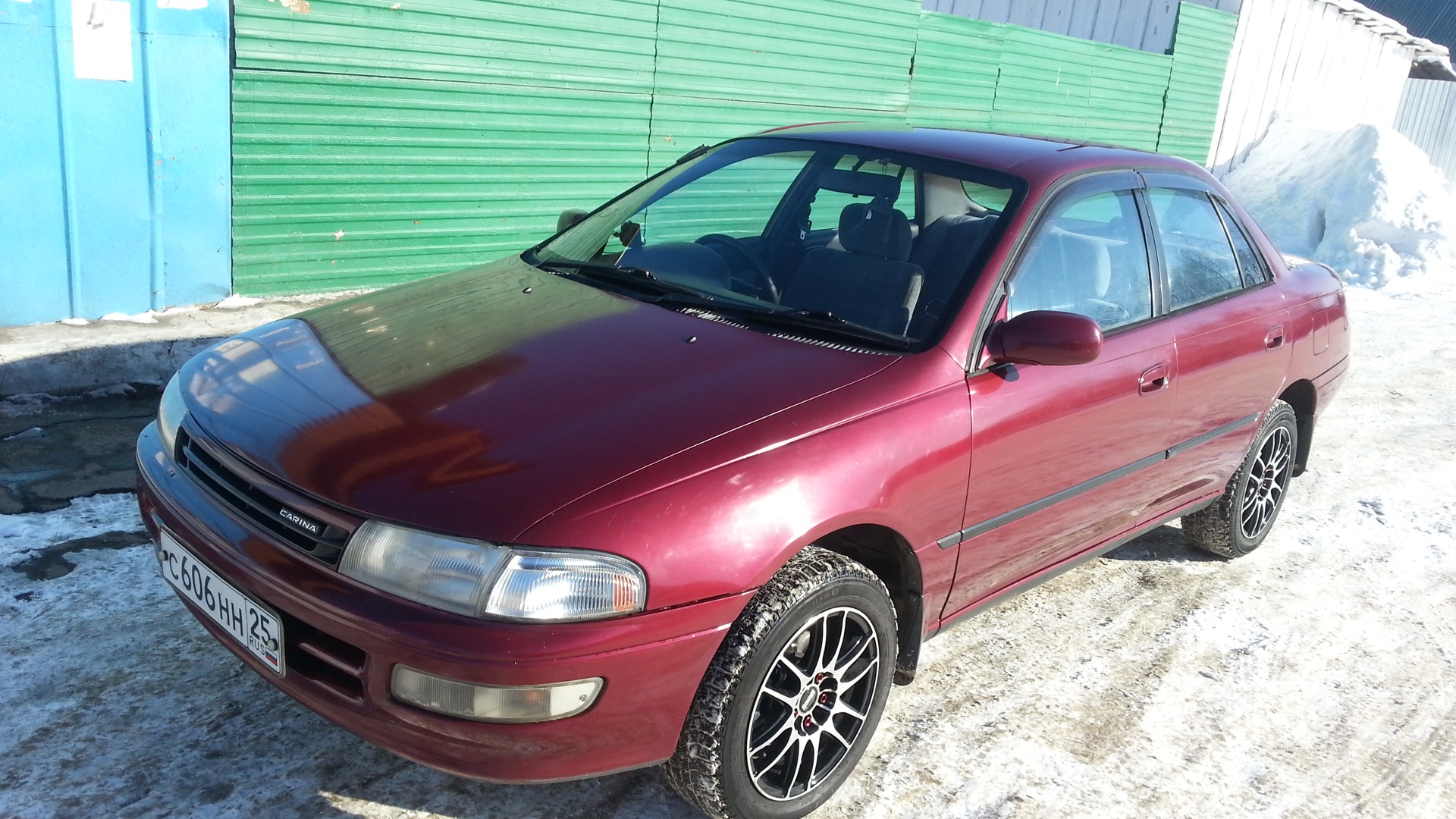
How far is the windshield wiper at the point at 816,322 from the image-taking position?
3.14 meters

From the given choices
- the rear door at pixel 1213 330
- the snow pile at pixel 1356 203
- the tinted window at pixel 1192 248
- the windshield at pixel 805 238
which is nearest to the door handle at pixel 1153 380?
the rear door at pixel 1213 330

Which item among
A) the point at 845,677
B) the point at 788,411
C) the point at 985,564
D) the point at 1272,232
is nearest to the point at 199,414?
the point at 788,411

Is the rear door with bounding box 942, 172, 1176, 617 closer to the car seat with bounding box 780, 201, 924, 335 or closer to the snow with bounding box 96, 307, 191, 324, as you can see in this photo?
the car seat with bounding box 780, 201, 924, 335

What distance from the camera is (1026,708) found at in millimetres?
3545

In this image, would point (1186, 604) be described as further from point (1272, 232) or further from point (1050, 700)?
point (1272, 232)

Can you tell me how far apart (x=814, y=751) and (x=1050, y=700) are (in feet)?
3.63

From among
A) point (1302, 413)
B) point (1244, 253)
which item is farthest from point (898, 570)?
point (1302, 413)

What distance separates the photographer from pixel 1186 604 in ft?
14.5

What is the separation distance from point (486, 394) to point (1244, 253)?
3.19 m

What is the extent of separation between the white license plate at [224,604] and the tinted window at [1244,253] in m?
3.66

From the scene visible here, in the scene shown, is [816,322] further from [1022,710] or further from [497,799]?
[497,799]

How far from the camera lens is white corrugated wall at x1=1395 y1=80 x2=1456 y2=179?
64.4 feet

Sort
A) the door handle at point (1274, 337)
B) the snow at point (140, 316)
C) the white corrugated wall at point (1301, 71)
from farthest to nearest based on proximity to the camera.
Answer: the white corrugated wall at point (1301, 71) < the snow at point (140, 316) < the door handle at point (1274, 337)

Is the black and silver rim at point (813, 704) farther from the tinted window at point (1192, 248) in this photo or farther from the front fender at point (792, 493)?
the tinted window at point (1192, 248)
